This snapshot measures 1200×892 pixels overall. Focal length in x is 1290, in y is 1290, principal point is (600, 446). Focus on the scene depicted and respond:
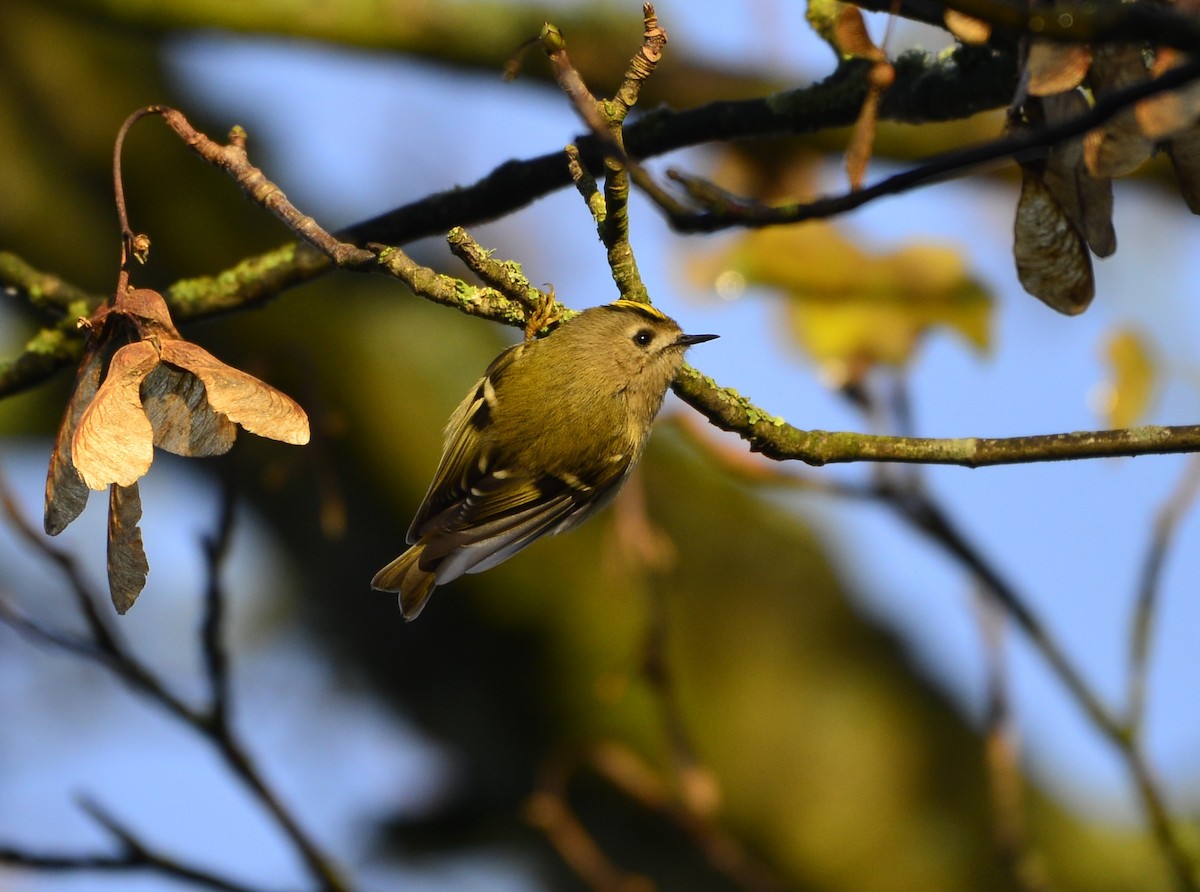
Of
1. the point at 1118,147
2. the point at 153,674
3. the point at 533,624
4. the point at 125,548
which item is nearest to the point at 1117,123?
the point at 1118,147

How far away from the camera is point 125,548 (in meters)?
1.03

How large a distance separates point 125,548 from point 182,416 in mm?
115

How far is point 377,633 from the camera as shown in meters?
2.96

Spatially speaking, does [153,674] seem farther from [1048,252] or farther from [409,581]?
[1048,252]

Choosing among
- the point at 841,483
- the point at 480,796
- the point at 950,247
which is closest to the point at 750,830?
the point at 480,796

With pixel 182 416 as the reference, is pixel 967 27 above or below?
above

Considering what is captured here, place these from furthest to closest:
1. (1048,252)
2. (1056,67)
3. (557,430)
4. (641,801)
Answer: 1. (641,801)
2. (557,430)
3. (1048,252)
4. (1056,67)

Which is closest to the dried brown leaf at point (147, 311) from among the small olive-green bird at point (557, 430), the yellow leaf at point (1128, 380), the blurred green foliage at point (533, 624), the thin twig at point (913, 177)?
the thin twig at point (913, 177)

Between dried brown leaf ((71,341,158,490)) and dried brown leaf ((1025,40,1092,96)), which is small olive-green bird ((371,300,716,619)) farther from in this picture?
dried brown leaf ((1025,40,1092,96))

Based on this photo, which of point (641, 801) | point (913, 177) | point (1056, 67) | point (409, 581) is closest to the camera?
point (913, 177)

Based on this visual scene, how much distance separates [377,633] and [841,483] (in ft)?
4.99

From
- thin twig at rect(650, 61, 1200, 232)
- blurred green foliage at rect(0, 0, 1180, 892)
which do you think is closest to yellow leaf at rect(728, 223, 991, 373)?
blurred green foliage at rect(0, 0, 1180, 892)

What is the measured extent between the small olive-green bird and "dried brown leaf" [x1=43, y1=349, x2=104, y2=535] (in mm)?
615

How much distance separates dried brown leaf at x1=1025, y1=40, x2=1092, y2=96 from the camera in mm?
916
